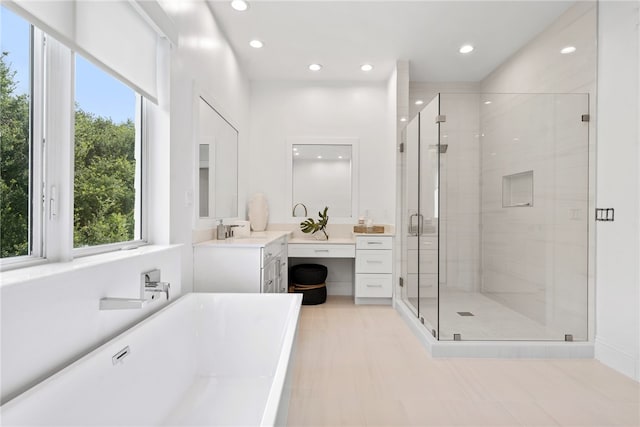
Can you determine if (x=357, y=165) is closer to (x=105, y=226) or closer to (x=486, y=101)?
(x=486, y=101)

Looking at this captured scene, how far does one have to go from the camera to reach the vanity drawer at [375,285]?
359cm

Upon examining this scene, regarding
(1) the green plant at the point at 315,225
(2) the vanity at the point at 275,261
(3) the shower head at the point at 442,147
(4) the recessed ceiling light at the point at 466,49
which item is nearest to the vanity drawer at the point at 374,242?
(2) the vanity at the point at 275,261

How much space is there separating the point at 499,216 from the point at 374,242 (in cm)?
126

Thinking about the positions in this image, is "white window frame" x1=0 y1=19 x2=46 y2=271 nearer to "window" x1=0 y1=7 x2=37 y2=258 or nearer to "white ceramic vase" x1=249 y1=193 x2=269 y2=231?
"window" x1=0 y1=7 x2=37 y2=258

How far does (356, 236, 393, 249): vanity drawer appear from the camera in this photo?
358cm

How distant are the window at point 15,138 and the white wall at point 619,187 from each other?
10.4 feet

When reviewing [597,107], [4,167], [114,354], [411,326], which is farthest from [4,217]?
[597,107]

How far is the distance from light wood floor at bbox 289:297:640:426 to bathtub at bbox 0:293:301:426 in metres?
0.33

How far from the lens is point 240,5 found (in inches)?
101

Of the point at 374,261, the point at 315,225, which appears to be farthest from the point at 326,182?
the point at 374,261

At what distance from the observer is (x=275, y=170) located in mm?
4066

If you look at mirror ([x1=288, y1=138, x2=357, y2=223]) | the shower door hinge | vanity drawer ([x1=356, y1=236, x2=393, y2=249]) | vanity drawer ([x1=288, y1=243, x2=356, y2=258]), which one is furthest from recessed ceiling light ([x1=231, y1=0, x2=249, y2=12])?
the shower door hinge

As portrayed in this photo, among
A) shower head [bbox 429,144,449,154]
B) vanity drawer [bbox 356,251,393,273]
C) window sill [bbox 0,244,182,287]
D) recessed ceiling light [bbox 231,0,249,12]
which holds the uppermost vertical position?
recessed ceiling light [bbox 231,0,249,12]

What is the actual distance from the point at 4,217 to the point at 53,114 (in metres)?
0.42
